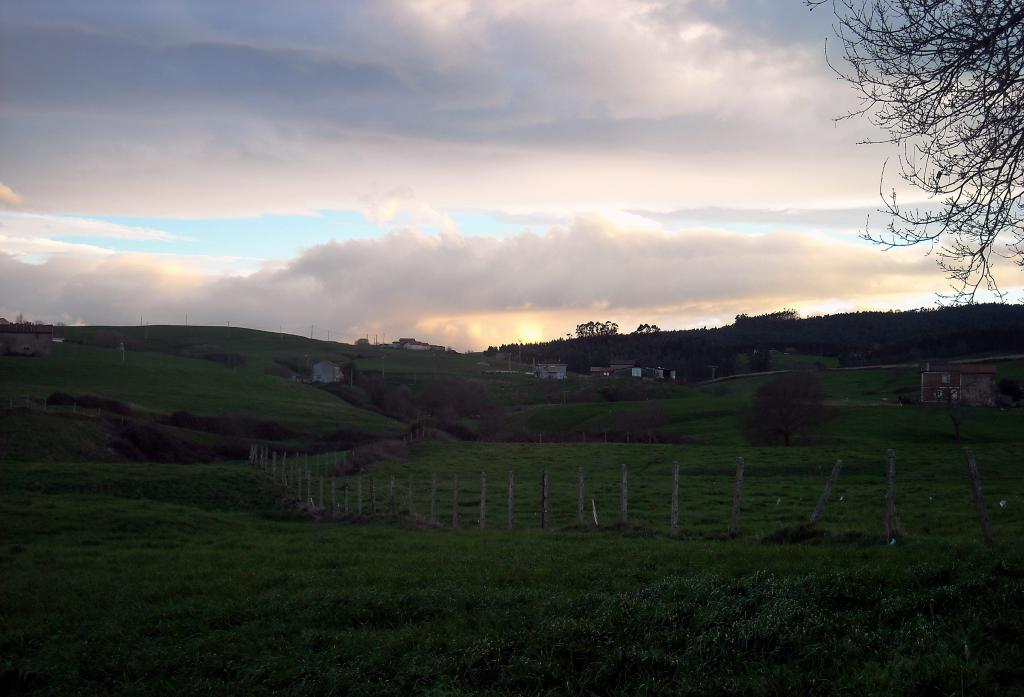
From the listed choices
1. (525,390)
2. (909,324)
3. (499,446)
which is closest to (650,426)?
(499,446)

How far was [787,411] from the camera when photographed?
72.2 m

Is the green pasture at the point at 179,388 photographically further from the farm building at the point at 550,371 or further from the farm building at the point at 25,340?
the farm building at the point at 550,371

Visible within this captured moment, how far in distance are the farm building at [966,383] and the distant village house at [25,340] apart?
11621cm

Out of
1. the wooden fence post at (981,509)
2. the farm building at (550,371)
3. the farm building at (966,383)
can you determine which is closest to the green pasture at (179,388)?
the farm building at (966,383)

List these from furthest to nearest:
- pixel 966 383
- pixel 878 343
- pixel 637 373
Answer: pixel 637 373 < pixel 878 343 < pixel 966 383

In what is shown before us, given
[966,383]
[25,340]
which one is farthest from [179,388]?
[966,383]

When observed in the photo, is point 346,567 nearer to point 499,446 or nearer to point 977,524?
point 977,524

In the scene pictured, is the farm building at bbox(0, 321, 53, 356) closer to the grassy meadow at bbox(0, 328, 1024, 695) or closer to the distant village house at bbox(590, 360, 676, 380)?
the grassy meadow at bbox(0, 328, 1024, 695)

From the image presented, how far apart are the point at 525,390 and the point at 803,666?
14074cm

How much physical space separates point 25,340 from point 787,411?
102809mm

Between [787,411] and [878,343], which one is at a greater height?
[878,343]

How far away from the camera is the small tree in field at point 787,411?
7219 centimetres

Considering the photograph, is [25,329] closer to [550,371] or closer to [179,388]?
[179,388]

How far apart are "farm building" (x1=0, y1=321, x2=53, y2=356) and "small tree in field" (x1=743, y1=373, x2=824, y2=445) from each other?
97770 millimetres
